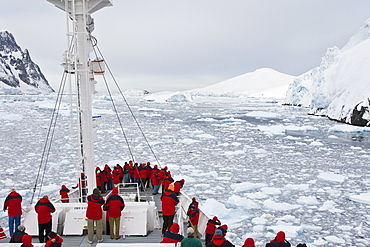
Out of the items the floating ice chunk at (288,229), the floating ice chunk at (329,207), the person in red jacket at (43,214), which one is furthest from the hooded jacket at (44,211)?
the floating ice chunk at (329,207)

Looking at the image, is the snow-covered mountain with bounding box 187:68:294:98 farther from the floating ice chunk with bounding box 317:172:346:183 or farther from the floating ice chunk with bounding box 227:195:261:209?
the floating ice chunk with bounding box 227:195:261:209

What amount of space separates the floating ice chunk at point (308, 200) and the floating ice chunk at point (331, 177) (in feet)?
8.30

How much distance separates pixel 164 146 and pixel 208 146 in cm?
260

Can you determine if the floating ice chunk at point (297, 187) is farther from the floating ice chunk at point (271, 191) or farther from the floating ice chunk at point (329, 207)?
the floating ice chunk at point (329, 207)

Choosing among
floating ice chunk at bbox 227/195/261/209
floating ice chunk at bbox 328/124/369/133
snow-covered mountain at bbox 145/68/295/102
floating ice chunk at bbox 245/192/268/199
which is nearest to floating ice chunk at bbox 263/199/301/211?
floating ice chunk at bbox 227/195/261/209

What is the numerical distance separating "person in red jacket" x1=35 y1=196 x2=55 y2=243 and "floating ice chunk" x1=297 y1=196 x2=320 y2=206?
691 cm

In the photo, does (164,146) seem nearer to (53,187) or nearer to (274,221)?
(53,187)

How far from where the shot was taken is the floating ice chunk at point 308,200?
29.0 feet

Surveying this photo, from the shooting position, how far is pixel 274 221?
761cm

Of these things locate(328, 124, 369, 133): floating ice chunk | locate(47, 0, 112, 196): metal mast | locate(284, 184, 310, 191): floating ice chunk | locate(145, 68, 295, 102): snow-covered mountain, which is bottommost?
locate(284, 184, 310, 191): floating ice chunk

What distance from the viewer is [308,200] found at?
9016 mm

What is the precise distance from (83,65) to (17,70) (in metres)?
148

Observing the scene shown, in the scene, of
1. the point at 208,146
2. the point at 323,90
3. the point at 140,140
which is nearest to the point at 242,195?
the point at 208,146

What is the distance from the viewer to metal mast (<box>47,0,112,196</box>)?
16.9ft
